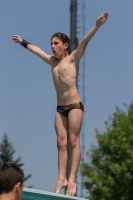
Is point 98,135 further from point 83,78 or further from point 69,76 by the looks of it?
point 69,76

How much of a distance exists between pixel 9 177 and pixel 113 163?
27.1 metres

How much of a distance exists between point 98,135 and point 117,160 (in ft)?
5.70

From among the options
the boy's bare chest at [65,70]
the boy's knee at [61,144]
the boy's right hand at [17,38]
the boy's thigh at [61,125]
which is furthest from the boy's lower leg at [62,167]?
the boy's right hand at [17,38]

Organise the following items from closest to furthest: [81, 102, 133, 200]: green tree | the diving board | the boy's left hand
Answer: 1. the diving board
2. the boy's left hand
3. [81, 102, 133, 200]: green tree

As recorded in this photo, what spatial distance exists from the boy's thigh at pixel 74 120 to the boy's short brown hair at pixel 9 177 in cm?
341

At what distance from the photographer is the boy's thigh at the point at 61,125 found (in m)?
9.19

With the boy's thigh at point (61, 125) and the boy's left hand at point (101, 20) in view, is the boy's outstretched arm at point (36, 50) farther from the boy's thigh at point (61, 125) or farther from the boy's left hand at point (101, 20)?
the boy's left hand at point (101, 20)

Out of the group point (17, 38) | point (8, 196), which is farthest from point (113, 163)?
point (8, 196)

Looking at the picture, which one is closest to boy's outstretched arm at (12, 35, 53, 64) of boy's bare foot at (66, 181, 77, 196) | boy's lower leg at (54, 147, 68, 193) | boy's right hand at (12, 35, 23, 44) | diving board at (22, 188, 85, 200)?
boy's right hand at (12, 35, 23, 44)

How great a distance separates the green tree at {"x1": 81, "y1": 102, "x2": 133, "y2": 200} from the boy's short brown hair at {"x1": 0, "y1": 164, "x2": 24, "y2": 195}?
25.9 metres

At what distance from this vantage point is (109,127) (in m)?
33.9

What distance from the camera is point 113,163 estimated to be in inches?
1281

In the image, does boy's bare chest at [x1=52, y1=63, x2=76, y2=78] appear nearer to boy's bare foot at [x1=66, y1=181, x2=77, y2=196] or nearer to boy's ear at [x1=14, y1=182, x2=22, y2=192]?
boy's bare foot at [x1=66, y1=181, x2=77, y2=196]

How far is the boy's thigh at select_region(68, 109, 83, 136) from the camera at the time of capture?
9094mm
